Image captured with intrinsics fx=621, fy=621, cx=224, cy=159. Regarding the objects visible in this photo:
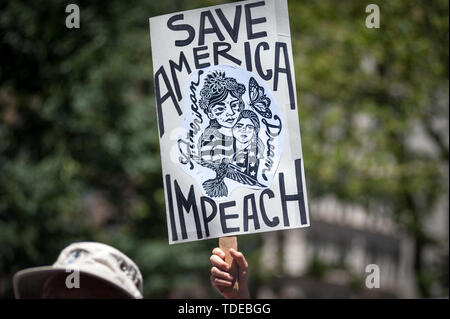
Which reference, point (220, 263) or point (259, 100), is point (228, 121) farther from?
point (220, 263)

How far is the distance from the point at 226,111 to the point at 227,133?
0.27 ft

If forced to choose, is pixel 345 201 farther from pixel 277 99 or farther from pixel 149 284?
pixel 277 99

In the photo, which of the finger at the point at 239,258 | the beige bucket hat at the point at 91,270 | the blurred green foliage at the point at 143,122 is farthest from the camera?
the blurred green foliage at the point at 143,122

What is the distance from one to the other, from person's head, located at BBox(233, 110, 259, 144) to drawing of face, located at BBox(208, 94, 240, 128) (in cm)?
2

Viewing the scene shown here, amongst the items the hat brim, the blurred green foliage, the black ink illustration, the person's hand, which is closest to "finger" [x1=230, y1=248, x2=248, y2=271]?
the person's hand

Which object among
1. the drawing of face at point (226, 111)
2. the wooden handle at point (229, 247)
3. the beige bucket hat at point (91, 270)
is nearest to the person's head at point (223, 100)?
the drawing of face at point (226, 111)

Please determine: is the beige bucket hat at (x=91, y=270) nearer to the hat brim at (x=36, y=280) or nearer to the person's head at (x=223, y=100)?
the hat brim at (x=36, y=280)

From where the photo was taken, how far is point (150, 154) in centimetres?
873

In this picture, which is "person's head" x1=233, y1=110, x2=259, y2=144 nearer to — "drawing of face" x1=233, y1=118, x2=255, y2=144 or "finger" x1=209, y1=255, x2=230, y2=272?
"drawing of face" x1=233, y1=118, x2=255, y2=144

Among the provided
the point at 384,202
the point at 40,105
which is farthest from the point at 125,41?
the point at 384,202

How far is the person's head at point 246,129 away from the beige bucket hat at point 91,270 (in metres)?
0.80

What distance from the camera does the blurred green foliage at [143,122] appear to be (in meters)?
6.81

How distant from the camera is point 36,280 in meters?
2.59
